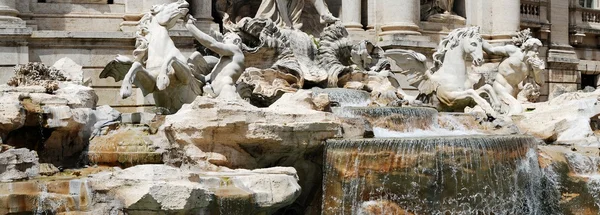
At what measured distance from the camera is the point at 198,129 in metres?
11.4

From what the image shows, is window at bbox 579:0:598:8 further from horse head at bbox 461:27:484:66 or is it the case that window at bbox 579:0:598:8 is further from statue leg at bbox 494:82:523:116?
horse head at bbox 461:27:484:66

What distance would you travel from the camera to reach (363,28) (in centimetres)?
2025

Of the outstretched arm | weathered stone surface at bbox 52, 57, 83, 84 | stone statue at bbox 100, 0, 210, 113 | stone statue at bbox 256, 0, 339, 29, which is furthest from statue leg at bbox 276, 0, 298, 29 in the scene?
weathered stone surface at bbox 52, 57, 83, 84

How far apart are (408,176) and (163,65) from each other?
4298 mm

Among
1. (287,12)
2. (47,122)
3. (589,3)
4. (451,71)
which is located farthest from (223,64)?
(589,3)

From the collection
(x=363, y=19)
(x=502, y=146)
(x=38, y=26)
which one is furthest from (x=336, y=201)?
(x=363, y=19)

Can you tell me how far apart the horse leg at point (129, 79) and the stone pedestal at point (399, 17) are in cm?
753

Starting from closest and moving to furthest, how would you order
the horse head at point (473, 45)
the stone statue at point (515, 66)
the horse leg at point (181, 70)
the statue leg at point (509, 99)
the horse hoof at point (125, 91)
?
1. the horse hoof at point (125, 91)
2. the horse leg at point (181, 70)
3. the statue leg at point (509, 99)
4. the horse head at point (473, 45)
5. the stone statue at point (515, 66)

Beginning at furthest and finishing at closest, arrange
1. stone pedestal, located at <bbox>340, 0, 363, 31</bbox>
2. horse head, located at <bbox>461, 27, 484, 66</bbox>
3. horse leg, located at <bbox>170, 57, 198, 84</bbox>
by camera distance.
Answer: stone pedestal, located at <bbox>340, 0, 363, 31</bbox>
horse head, located at <bbox>461, 27, 484, 66</bbox>
horse leg, located at <bbox>170, 57, 198, 84</bbox>

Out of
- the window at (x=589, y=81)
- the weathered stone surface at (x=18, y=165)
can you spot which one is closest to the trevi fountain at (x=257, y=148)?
the weathered stone surface at (x=18, y=165)

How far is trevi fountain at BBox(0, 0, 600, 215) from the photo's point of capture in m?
10.4

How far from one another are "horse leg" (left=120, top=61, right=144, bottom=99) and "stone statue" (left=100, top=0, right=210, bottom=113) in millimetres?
17

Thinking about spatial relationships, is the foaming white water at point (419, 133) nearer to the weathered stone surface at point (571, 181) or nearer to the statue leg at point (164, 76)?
the weathered stone surface at point (571, 181)

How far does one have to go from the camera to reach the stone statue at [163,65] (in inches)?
543
